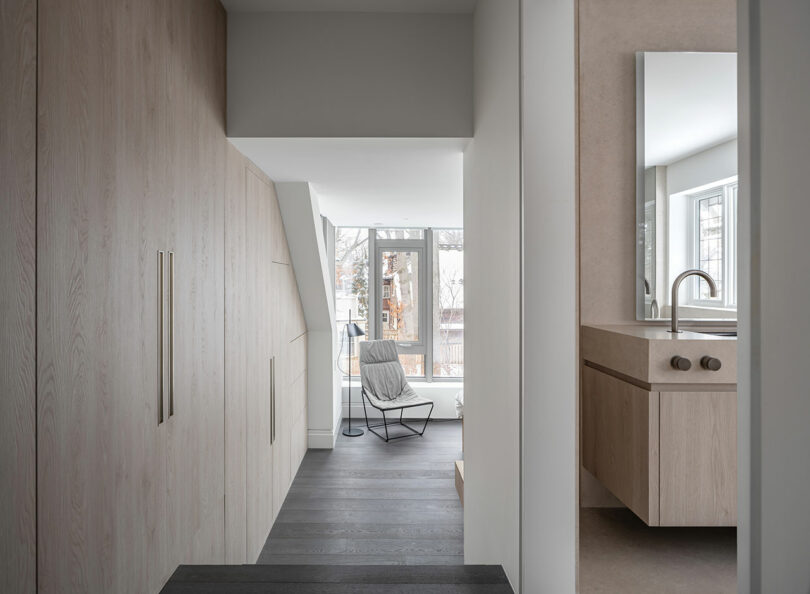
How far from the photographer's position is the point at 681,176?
2076 millimetres

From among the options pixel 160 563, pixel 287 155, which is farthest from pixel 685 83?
pixel 160 563

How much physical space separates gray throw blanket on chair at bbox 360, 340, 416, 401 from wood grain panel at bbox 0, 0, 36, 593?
4694 mm

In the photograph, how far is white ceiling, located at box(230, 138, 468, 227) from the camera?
2371mm

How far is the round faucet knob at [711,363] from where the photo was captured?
1.56 meters

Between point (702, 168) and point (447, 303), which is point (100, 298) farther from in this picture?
point (447, 303)

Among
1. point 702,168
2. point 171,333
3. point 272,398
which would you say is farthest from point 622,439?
point 272,398

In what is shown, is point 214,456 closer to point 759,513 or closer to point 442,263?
point 759,513

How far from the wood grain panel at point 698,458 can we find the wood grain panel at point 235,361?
1790 mm

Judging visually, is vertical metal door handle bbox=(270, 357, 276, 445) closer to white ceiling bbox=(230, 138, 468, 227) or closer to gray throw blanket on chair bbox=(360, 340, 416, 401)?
white ceiling bbox=(230, 138, 468, 227)

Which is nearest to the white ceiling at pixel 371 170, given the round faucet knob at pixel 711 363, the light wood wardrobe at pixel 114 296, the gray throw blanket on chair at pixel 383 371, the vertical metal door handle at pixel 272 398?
the light wood wardrobe at pixel 114 296

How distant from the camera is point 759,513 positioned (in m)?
0.50

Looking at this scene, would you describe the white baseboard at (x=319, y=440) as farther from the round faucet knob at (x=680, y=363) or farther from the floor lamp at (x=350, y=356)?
the round faucet knob at (x=680, y=363)

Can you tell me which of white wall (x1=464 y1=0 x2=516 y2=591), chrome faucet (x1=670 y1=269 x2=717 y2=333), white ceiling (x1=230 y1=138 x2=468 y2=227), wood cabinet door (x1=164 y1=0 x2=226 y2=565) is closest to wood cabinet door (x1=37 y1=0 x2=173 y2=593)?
wood cabinet door (x1=164 y1=0 x2=226 y2=565)

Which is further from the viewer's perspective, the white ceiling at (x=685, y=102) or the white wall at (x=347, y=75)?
the white wall at (x=347, y=75)
